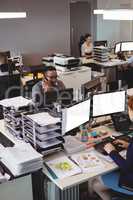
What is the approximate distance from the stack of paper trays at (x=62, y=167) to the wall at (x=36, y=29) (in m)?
4.64

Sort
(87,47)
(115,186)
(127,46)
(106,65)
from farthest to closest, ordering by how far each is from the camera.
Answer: (127,46), (87,47), (106,65), (115,186)

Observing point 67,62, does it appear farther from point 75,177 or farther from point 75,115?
point 75,177

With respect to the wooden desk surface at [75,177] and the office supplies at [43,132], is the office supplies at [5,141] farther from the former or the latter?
the wooden desk surface at [75,177]

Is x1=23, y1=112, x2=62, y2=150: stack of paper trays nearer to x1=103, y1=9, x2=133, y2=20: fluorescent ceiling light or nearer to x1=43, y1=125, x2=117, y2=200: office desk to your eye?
x1=43, y1=125, x2=117, y2=200: office desk

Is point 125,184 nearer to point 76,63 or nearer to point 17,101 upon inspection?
point 17,101

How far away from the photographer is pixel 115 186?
226 cm

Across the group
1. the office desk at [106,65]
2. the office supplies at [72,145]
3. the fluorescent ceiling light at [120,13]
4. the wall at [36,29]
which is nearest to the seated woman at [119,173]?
the office supplies at [72,145]

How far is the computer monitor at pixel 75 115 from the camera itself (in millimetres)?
2512

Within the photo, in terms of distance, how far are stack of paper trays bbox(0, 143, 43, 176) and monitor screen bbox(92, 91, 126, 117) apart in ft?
3.07

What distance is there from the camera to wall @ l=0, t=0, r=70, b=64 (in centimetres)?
657

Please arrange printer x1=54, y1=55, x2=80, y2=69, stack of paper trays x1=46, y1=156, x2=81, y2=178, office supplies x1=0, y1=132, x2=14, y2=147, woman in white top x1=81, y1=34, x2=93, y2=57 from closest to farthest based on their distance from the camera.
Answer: stack of paper trays x1=46, y1=156, x2=81, y2=178
office supplies x1=0, y1=132, x2=14, y2=147
printer x1=54, y1=55, x2=80, y2=69
woman in white top x1=81, y1=34, x2=93, y2=57

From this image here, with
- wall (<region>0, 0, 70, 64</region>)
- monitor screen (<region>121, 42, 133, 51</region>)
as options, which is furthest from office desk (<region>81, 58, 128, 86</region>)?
wall (<region>0, 0, 70, 64</region>)

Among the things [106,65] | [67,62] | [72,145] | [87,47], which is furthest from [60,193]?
[87,47]

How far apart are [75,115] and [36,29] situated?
4.72 metres
